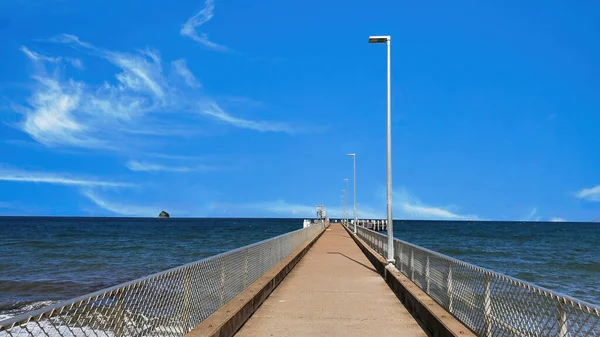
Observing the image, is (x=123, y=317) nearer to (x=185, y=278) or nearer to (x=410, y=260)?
(x=185, y=278)

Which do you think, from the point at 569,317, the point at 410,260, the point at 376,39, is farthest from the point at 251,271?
the point at 376,39

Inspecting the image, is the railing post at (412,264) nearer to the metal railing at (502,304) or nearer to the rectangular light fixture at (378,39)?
the metal railing at (502,304)

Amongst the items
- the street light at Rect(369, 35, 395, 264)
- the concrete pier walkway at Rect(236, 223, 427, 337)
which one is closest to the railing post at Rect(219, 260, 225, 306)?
the concrete pier walkway at Rect(236, 223, 427, 337)

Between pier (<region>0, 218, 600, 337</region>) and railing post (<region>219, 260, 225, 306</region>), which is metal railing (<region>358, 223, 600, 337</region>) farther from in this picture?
railing post (<region>219, 260, 225, 306</region>)

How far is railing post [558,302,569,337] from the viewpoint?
4.39 meters

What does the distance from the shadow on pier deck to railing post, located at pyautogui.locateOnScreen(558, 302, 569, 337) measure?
1.98 meters

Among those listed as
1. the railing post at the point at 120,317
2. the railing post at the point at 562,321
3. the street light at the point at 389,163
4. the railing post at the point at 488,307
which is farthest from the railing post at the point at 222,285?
the street light at the point at 389,163

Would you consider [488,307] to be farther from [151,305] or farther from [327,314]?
[151,305]

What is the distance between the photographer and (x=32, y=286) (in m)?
22.8

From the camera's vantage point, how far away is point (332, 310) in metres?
9.58

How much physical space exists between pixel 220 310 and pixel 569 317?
15.5 ft

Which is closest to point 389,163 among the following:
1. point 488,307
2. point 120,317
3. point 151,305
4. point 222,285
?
point 222,285

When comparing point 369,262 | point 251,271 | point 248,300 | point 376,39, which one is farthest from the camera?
point 369,262

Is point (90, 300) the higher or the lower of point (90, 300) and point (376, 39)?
the lower
